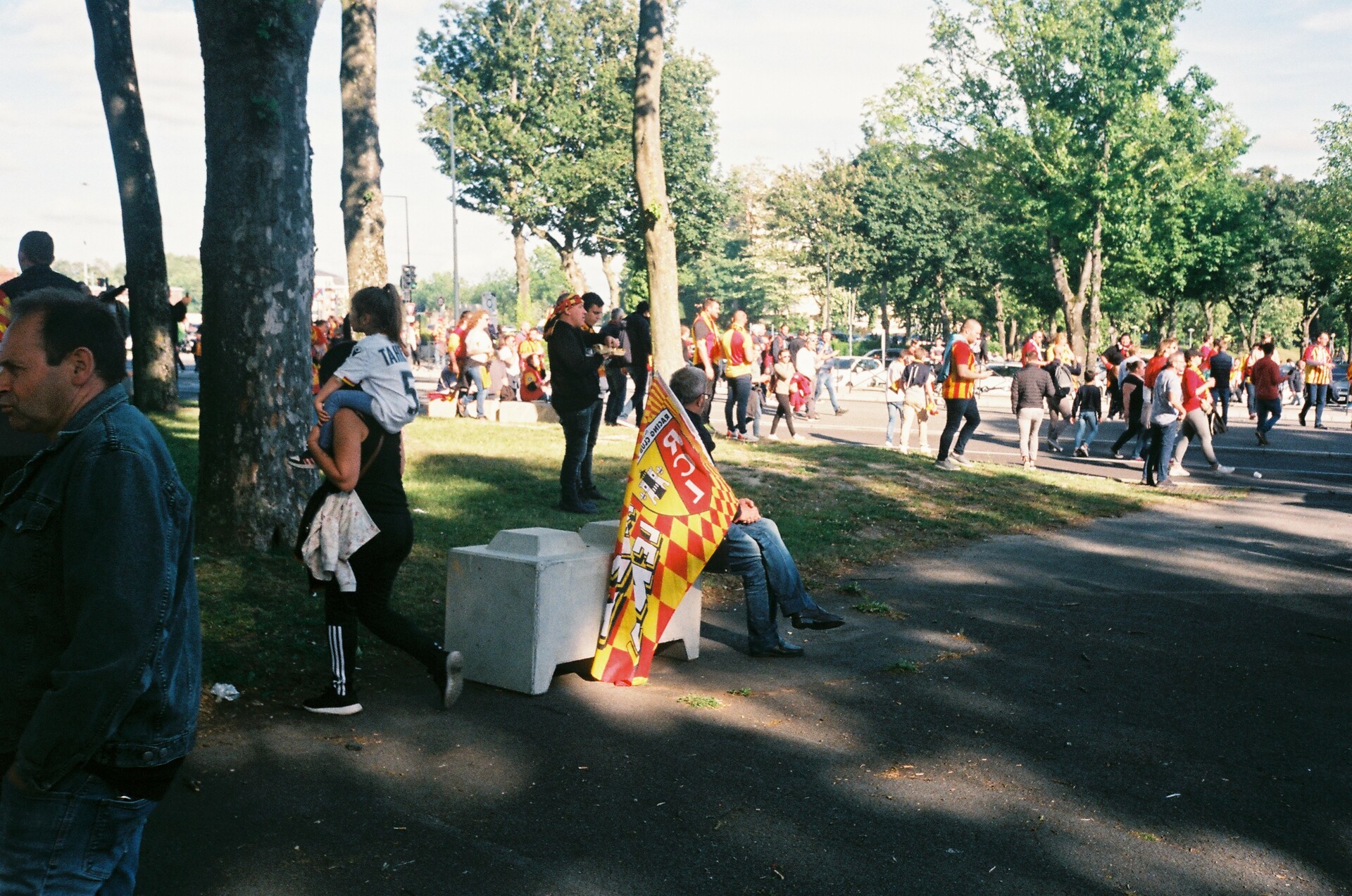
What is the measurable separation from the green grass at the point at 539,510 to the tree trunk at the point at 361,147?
2578 mm

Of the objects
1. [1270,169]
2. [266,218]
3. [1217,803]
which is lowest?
[1217,803]

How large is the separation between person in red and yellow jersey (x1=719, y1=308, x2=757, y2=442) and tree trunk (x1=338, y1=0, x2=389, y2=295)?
16.3 ft

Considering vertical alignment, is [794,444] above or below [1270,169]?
below

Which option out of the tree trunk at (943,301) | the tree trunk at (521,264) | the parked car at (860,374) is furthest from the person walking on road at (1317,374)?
the tree trunk at (943,301)

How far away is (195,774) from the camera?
4.50 meters

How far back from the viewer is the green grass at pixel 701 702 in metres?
5.72

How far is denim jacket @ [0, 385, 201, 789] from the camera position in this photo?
7.11 ft

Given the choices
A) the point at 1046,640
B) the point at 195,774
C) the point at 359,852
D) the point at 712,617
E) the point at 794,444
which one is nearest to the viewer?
the point at 359,852

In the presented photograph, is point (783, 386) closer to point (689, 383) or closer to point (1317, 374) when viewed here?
point (689, 383)

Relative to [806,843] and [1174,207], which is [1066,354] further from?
[1174,207]

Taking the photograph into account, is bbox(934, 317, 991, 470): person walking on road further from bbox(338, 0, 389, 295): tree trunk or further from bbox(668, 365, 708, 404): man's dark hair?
bbox(668, 365, 708, 404): man's dark hair

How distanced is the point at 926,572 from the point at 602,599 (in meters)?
4.08

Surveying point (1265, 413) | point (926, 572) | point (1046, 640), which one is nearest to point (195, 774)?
point (1046, 640)

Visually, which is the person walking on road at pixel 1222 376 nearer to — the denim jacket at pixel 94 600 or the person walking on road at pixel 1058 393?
the person walking on road at pixel 1058 393
